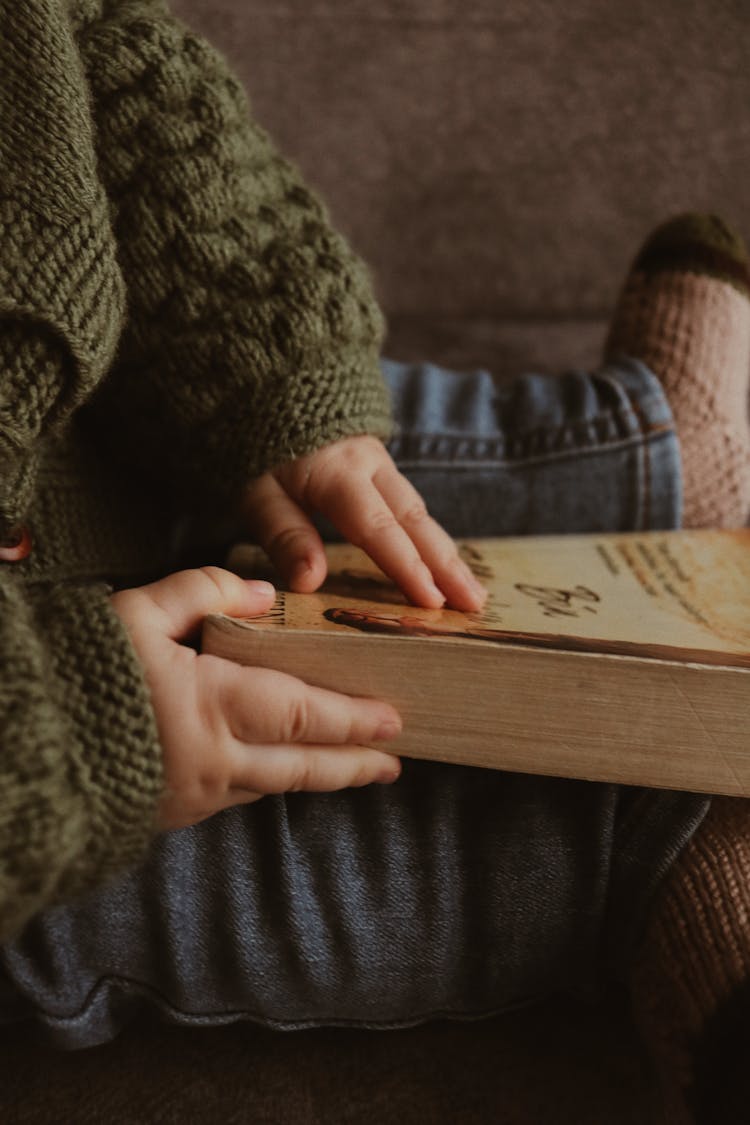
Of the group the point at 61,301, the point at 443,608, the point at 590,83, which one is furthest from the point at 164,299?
the point at 590,83

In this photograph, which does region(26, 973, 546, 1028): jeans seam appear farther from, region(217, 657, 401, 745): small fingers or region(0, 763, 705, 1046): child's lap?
region(217, 657, 401, 745): small fingers

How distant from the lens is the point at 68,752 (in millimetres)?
359

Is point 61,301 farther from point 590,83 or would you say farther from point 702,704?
point 590,83

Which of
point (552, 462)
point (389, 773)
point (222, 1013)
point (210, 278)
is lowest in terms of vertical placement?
point (222, 1013)

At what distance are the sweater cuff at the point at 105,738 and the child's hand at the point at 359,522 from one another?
0.36 ft

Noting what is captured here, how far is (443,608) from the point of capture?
17.7 inches

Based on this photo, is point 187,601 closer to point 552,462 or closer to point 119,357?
point 119,357

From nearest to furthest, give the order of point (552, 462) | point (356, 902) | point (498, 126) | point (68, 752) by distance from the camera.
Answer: point (68, 752) → point (356, 902) → point (552, 462) → point (498, 126)

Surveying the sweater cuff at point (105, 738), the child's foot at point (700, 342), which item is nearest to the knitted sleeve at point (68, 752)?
the sweater cuff at point (105, 738)

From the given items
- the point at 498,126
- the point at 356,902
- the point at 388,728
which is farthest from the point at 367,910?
the point at 498,126

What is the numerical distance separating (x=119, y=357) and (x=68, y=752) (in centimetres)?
25

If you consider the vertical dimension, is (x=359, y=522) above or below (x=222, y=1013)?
above

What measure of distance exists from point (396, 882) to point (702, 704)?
6.7 inches

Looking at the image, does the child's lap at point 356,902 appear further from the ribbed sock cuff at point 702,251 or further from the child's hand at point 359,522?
the ribbed sock cuff at point 702,251
